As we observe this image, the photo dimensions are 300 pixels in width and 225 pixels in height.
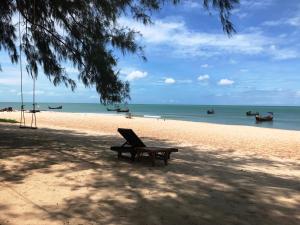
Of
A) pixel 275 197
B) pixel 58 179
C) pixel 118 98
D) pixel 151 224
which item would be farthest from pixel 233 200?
pixel 118 98

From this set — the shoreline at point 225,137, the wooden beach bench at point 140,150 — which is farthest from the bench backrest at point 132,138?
the shoreline at point 225,137

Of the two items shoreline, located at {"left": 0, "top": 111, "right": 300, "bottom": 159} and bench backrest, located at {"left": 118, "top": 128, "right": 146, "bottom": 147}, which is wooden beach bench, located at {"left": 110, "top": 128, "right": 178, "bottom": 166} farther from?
shoreline, located at {"left": 0, "top": 111, "right": 300, "bottom": 159}

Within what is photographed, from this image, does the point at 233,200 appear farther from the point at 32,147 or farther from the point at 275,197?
the point at 32,147

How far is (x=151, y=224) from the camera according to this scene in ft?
15.7

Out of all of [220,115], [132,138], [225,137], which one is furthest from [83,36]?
[220,115]

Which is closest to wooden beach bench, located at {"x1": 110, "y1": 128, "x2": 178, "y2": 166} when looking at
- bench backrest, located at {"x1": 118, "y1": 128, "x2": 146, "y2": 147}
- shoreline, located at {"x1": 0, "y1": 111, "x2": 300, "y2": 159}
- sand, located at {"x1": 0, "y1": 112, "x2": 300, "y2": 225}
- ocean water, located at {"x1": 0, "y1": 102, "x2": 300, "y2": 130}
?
bench backrest, located at {"x1": 118, "y1": 128, "x2": 146, "y2": 147}

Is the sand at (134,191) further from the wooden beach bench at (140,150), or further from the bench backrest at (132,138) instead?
the bench backrest at (132,138)

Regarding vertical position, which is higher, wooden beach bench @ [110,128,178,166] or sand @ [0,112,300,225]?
wooden beach bench @ [110,128,178,166]

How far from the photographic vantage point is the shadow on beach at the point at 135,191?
16.5 ft

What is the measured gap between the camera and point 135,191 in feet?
Answer: 20.1

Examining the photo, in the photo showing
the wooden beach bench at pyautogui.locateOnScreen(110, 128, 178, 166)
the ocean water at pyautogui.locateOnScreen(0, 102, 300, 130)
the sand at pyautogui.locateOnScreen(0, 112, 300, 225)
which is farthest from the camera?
the ocean water at pyautogui.locateOnScreen(0, 102, 300, 130)

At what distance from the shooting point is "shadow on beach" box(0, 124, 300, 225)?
5.04m

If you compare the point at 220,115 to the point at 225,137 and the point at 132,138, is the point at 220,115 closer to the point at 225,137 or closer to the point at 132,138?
the point at 225,137

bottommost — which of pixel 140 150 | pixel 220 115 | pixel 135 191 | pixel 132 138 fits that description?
pixel 220 115
